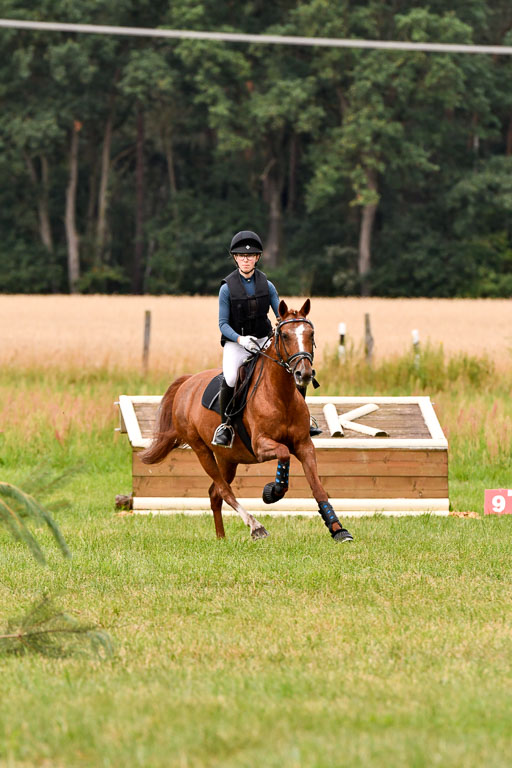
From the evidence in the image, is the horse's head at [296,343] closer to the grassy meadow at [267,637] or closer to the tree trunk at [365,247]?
the grassy meadow at [267,637]

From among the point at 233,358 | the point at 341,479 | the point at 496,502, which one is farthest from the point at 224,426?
the point at 496,502

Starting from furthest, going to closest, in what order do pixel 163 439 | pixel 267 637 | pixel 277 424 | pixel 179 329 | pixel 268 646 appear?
1. pixel 179 329
2. pixel 163 439
3. pixel 277 424
4. pixel 267 637
5. pixel 268 646

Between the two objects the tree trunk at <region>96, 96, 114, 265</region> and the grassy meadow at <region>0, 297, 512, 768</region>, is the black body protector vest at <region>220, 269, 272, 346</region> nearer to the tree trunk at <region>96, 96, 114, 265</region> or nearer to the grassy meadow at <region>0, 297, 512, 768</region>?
the grassy meadow at <region>0, 297, 512, 768</region>

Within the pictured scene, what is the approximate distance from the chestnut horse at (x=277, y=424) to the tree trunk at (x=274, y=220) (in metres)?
54.8

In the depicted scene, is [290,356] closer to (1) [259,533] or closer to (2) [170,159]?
(1) [259,533]

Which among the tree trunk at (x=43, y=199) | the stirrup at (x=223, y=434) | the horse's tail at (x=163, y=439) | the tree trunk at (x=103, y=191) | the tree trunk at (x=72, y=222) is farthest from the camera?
the tree trunk at (x=43, y=199)

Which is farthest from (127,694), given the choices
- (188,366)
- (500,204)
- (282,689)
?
(500,204)

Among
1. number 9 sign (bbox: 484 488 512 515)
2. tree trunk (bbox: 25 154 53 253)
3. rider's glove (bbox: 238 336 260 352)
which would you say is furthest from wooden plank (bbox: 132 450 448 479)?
tree trunk (bbox: 25 154 53 253)

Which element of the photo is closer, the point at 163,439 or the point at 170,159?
the point at 163,439

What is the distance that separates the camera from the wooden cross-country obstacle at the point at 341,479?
12453mm

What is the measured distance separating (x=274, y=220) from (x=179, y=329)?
33581mm

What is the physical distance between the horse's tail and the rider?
1104 millimetres

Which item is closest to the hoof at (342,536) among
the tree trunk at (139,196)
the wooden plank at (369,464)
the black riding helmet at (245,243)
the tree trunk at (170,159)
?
the wooden plank at (369,464)

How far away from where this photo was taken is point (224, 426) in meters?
10.8
